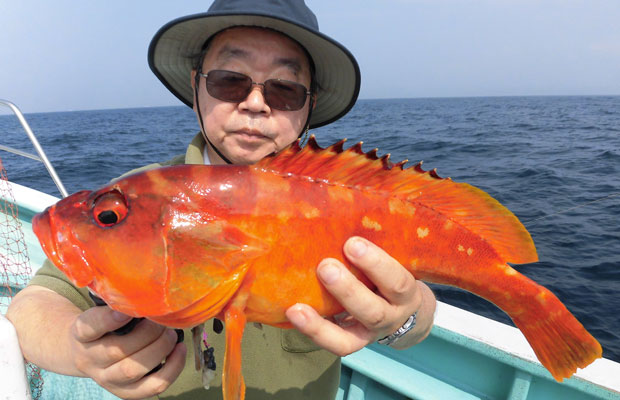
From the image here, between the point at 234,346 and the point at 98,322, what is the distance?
526 millimetres

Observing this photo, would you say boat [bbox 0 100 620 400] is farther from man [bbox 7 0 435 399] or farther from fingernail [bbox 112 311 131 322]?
fingernail [bbox 112 311 131 322]

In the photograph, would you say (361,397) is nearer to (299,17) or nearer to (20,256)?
(299,17)

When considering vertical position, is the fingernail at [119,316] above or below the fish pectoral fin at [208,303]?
below

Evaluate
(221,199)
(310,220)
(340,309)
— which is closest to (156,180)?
(221,199)

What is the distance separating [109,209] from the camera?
55.2 inches

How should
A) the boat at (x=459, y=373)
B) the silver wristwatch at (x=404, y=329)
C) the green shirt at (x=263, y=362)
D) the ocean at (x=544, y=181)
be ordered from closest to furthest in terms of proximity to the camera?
the silver wristwatch at (x=404, y=329) < the green shirt at (x=263, y=362) < the boat at (x=459, y=373) < the ocean at (x=544, y=181)

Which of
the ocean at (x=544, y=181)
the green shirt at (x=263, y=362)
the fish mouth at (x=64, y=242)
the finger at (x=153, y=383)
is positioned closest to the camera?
the fish mouth at (x=64, y=242)

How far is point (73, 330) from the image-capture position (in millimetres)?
1538

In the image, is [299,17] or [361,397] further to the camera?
[361,397]

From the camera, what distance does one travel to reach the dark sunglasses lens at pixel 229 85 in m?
2.26

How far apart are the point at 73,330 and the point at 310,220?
1054mm

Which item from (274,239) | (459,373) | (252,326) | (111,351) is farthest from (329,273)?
(459,373)

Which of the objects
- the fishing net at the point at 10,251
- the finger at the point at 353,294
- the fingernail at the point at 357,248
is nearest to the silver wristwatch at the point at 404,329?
the finger at the point at 353,294

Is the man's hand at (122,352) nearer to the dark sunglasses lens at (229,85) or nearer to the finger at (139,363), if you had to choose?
the finger at (139,363)
